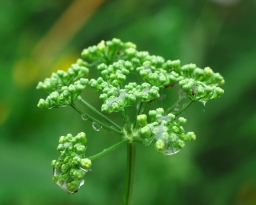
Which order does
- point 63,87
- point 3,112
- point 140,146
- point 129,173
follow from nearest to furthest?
point 129,173, point 63,87, point 3,112, point 140,146

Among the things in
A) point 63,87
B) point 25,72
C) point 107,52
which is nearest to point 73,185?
point 63,87

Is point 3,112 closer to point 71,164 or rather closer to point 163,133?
point 71,164

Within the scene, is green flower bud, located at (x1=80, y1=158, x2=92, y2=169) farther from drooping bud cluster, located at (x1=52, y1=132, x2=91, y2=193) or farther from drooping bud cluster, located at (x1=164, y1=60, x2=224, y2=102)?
drooping bud cluster, located at (x1=164, y1=60, x2=224, y2=102)

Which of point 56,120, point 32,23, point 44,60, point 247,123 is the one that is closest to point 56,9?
point 32,23

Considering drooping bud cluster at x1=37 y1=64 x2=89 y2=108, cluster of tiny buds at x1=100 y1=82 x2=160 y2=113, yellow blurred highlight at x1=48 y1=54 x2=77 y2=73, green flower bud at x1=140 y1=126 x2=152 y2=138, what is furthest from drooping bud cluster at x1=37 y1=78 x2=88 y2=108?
yellow blurred highlight at x1=48 y1=54 x2=77 y2=73

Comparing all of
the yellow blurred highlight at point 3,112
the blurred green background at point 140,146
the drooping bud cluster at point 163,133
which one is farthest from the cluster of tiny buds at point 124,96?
the yellow blurred highlight at point 3,112

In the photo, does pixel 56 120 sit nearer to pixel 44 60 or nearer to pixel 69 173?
pixel 44 60

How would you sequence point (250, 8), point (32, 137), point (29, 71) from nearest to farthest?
point (32, 137) < point (29, 71) < point (250, 8)
